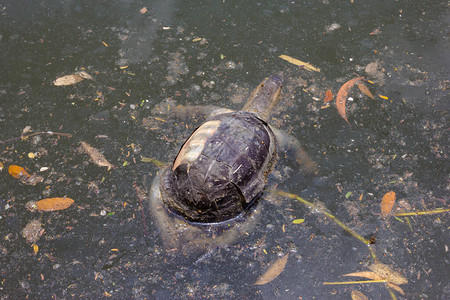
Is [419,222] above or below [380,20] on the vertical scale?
below

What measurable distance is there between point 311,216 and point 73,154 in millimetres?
2249

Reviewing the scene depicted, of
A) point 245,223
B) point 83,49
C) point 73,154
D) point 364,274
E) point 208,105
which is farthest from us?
point 83,49

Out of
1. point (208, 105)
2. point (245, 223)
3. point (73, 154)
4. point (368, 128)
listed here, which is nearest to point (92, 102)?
point (73, 154)

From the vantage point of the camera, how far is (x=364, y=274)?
2877 millimetres

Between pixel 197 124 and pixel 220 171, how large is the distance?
1.03 m

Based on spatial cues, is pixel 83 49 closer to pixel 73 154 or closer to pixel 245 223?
pixel 73 154

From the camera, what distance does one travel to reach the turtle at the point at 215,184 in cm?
274

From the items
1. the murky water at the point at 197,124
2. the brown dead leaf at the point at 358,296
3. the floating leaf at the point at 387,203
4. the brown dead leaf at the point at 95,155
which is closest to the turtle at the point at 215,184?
the murky water at the point at 197,124

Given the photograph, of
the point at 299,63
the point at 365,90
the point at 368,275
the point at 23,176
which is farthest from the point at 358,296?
the point at 23,176

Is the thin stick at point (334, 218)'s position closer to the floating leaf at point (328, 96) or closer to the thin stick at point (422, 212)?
the thin stick at point (422, 212)

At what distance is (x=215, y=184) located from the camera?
8.91ft

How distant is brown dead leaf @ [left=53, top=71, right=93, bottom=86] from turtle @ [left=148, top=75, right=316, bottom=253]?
4.98 ft

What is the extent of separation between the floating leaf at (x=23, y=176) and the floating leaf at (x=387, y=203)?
9.91ft

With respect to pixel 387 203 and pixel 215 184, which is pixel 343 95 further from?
pixel 215 184
